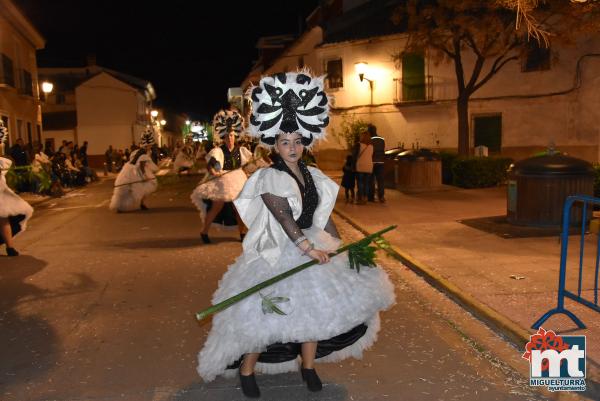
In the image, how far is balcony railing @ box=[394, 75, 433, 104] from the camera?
27219 mm

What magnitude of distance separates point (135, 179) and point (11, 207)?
586cm

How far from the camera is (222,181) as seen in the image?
9797 millimetres

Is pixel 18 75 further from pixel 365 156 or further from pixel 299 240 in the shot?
pixel 299 240

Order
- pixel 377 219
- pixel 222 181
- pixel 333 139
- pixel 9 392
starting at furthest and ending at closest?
pixel 333 139 < pixel 377 219 < pixel 222 181 < pixel 9 392

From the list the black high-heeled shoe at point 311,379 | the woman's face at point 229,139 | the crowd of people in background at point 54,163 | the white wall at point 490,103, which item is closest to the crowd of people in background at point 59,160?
the crowd of people in background at point 54,163

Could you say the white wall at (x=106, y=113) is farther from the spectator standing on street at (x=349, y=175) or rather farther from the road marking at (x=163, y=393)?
the road marking at (x=163, y=393)

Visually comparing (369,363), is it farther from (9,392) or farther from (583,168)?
(583,168)

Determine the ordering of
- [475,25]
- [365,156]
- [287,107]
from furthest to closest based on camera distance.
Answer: [475,25], [365,156], [287,107]

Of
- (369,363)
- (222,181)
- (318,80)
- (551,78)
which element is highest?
(551,78)

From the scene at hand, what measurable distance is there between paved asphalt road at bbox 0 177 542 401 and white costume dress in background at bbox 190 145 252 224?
86 cm

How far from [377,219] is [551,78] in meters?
16.0

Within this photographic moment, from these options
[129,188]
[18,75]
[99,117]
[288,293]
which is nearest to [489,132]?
[129,188]

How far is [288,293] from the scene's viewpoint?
3.82m

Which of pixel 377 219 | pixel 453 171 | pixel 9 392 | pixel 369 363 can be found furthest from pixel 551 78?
pixel 9 392
